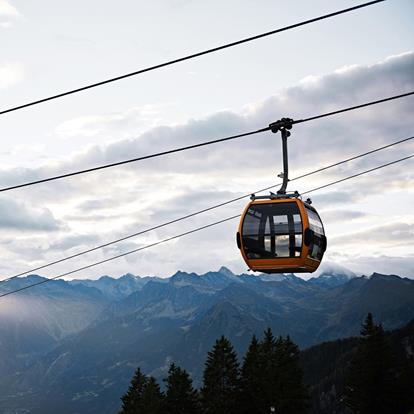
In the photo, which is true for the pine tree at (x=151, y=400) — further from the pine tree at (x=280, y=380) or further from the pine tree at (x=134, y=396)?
the pine tree at (x=280, y=380)

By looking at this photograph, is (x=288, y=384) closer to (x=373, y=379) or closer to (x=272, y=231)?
(x=373, y=379)

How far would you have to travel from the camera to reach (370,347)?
9788cm

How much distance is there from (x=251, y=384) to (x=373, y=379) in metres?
18.4

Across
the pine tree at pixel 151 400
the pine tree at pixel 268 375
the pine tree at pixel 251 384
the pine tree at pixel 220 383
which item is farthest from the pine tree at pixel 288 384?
the pine tree at pixel 151 400

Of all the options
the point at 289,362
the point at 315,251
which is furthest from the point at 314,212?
the point at 289,362

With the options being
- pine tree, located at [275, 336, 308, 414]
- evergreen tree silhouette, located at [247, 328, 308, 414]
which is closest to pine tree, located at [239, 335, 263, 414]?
evergreen tree silhouette, located at [247, 328, 308, 414]

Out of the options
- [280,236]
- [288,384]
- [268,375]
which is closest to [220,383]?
[268,375]

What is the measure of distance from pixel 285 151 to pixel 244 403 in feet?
245

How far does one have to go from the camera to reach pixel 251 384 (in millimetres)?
92062

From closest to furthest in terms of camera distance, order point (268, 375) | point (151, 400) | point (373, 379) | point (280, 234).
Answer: point (280, 234) → point (268, 375) → point (151, 400) → point (373, 379)

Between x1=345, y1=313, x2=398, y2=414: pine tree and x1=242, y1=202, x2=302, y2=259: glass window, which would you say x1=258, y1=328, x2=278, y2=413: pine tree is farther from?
x1=242, y1=202, x2=302, y2=259: glass window

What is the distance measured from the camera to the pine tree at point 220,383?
90.5 m

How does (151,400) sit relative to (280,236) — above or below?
below

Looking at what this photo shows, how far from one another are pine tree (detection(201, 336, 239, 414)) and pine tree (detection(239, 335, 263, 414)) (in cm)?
98
